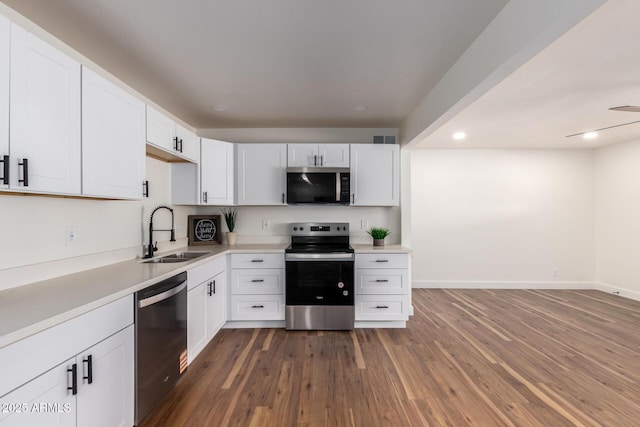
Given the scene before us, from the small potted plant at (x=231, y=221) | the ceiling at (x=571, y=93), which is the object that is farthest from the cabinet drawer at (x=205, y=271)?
the ceiling at (x=571, y=93)

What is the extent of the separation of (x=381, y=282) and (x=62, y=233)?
9.41 feet

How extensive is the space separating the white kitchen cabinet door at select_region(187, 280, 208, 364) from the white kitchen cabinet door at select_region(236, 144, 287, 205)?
4.25 ft

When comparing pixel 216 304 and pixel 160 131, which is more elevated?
pixel 160 131

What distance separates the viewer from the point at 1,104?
49.2 inches

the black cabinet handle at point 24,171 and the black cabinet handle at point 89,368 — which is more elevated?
the black cabinet handle at point 24,171

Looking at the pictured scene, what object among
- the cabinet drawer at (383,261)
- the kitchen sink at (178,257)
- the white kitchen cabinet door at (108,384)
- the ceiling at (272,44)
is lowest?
the white kitchen cabinet door at (108,384)

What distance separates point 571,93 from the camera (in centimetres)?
270

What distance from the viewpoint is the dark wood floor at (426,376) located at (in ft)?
6.32

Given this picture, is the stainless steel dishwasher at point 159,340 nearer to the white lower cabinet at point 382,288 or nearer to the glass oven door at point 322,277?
the glass oven door at point 322,277

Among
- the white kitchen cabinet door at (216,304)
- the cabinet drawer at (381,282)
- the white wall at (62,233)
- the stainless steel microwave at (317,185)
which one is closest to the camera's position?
the white wall at (62,233)

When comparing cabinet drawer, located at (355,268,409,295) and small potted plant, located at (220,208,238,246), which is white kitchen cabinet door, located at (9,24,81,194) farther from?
cabinet drawer, located at (355,268,409,295)

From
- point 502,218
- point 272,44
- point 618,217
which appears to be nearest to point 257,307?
point 272,44

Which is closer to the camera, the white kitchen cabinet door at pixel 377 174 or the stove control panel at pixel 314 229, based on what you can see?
the white kitchen cabinet door at pixel 377 174

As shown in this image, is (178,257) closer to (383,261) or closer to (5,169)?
(5,169)
